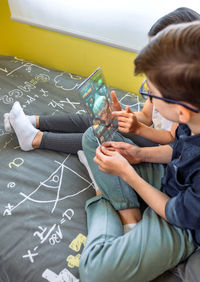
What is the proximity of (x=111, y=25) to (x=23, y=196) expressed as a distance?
951mm

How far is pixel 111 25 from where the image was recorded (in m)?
1.38

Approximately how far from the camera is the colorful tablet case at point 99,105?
2.66ft

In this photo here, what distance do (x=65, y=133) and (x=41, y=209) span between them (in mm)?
387

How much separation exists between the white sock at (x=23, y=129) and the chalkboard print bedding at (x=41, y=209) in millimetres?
42

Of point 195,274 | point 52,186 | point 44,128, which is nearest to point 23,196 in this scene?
point 52,186

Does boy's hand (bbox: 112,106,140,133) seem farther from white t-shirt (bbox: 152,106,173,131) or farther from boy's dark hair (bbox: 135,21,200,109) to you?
boy's dark hair (bbox: 135,21,200,109)

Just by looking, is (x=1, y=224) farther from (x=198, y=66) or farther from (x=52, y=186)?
(x=198, y=66)

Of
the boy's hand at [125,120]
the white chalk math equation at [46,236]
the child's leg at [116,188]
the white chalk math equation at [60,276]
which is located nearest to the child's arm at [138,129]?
the boy's hand at [125,120]

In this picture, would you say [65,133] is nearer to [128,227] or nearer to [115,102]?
[115,102]

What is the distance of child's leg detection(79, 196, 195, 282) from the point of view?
0.70 meters

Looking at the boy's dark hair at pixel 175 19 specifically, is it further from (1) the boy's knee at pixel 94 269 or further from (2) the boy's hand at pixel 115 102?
(1) the boy's knee at pixel 94 269

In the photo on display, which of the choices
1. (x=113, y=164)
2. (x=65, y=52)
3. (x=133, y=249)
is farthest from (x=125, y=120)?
(x=65, y=52)

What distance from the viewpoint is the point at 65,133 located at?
3.95 ft

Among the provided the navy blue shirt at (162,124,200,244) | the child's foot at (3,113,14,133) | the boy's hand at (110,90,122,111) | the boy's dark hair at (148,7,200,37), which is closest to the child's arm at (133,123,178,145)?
the boy's hand at (110,90,122,111)
